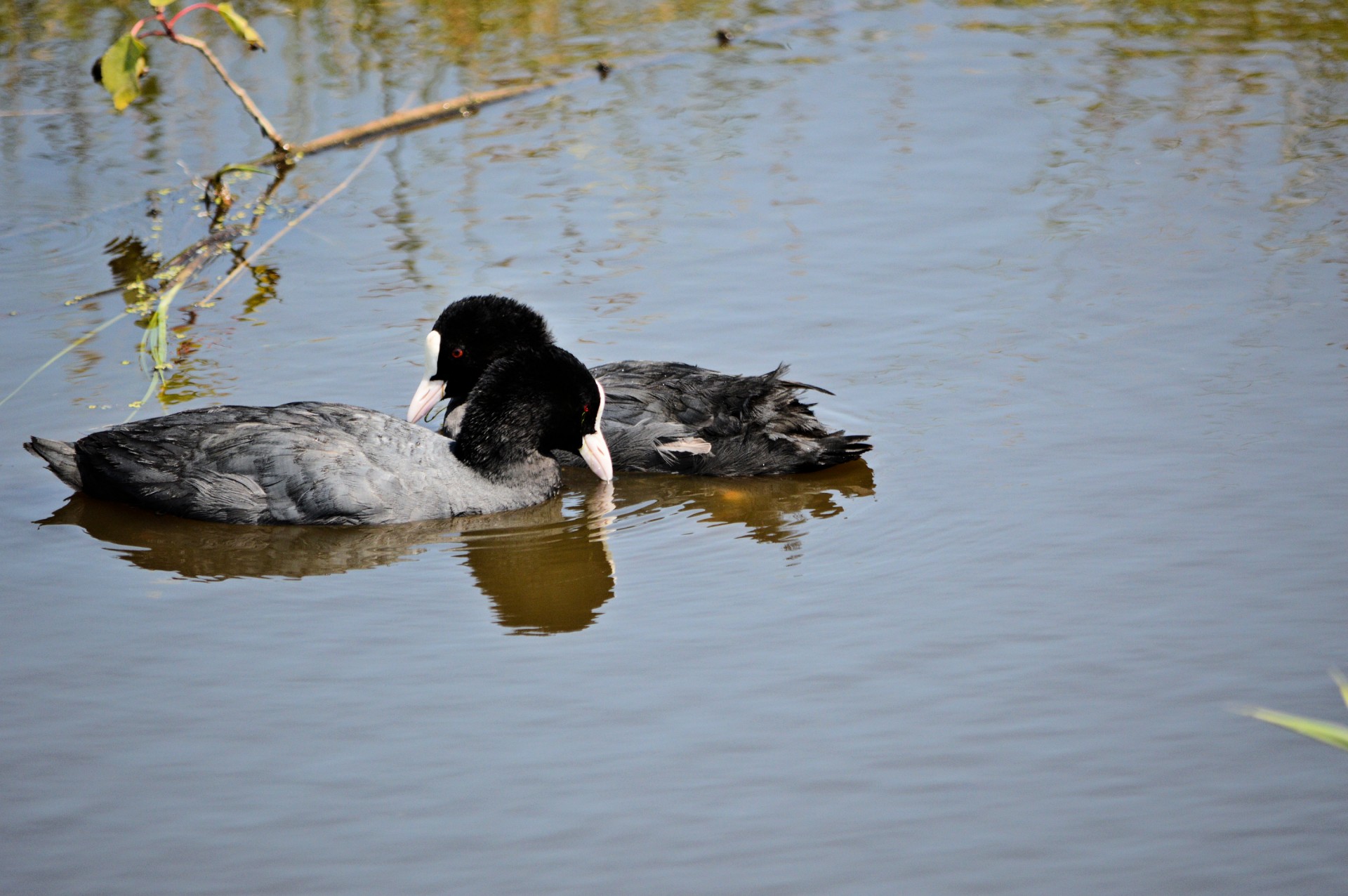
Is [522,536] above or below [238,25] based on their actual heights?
below

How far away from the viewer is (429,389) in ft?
22.1

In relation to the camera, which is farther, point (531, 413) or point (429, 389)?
point (429, 389)

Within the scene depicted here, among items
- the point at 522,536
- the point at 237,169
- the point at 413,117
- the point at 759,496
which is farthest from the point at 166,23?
the point at 759,496

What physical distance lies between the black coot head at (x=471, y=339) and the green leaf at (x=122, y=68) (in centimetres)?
283

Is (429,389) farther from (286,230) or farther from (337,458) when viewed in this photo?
(286,230)

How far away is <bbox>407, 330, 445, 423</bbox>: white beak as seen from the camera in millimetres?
6629

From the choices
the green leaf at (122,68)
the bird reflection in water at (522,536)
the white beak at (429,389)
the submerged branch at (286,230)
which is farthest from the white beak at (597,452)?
the green leaf at (122,68)

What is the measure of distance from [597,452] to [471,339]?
3.18 ft

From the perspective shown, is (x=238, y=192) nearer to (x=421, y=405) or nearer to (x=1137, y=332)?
(x=421, y=405)

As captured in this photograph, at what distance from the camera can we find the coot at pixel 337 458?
5.79 meters

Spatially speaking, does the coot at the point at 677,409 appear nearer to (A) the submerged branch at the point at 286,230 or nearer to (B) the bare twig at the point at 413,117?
(A) the submerged branch at the point at 286,230

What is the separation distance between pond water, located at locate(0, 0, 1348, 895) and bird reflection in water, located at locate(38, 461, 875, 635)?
0.09 ft

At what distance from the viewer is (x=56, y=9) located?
13.1 m

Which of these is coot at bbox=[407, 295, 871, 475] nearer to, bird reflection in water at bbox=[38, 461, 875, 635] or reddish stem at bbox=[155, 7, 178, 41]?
bird reflection in water at bbox=[38, 461, 875, 635]
